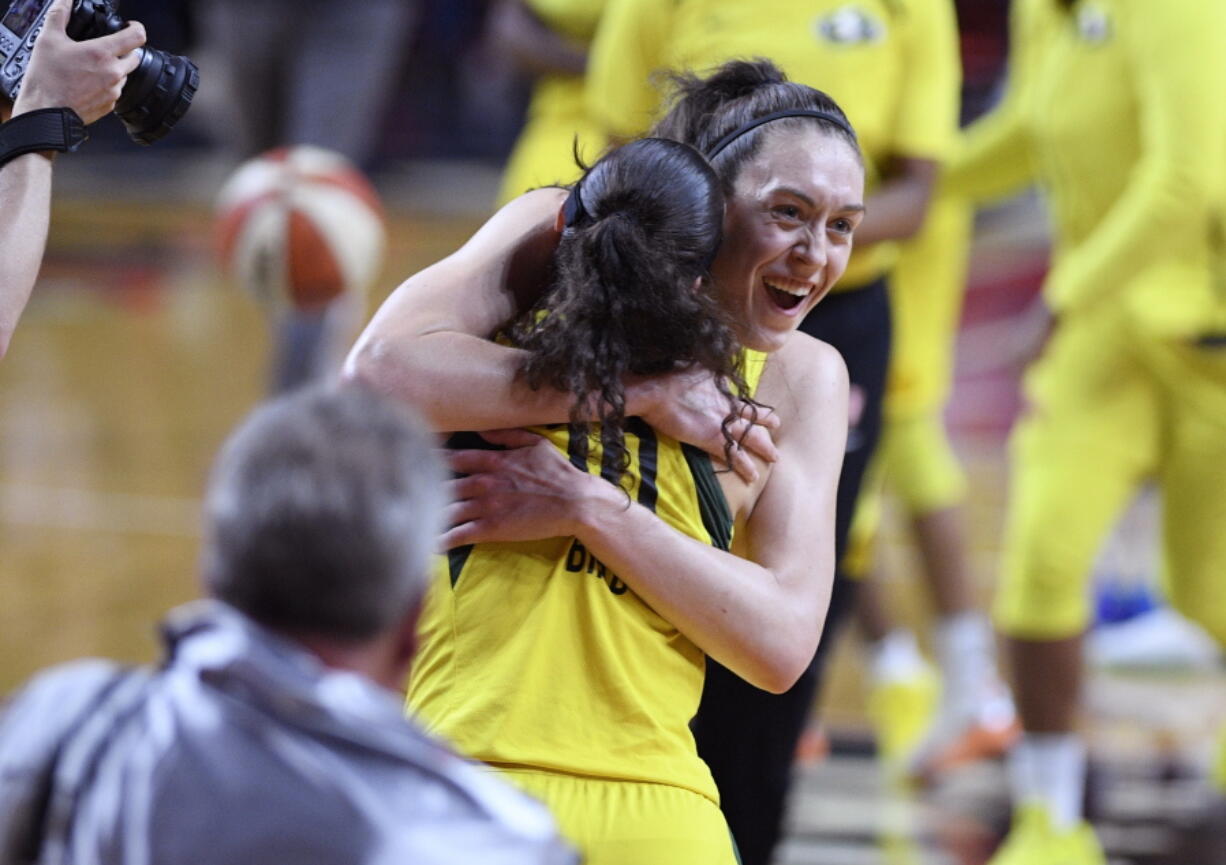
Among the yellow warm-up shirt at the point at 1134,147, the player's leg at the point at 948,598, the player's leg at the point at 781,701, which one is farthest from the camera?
the player's leg at the point at 948,598

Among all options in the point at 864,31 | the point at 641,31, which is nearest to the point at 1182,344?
the point at 864,31

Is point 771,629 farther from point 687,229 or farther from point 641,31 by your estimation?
point 641,31

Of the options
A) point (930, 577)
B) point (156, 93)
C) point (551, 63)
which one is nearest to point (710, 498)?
point (156, 93)

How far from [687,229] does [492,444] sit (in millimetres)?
341

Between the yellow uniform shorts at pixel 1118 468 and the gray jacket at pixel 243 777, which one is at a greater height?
the yellow uniform shorts at pixel 1118 468

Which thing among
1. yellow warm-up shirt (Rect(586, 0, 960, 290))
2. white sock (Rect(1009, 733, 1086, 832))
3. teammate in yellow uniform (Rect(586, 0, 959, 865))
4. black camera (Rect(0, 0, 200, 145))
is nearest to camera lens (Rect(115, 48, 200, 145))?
black camera (Rect(0, 0, 200, 145))

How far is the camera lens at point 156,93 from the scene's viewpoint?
209 centimetres

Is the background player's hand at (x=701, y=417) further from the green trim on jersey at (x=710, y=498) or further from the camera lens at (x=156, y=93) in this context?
the camera lens at (x=156, y=93)

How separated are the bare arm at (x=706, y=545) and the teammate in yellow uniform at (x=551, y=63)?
8.38 ft

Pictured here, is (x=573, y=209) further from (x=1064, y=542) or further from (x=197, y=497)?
Answer: (x=197, y=497)

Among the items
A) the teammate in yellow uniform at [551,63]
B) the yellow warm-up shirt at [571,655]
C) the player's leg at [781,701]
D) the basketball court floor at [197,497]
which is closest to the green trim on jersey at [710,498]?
the yellow warm-up shirt at [571,655]

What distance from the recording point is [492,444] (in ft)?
6.75

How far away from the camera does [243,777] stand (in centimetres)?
124

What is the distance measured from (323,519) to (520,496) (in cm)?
70
